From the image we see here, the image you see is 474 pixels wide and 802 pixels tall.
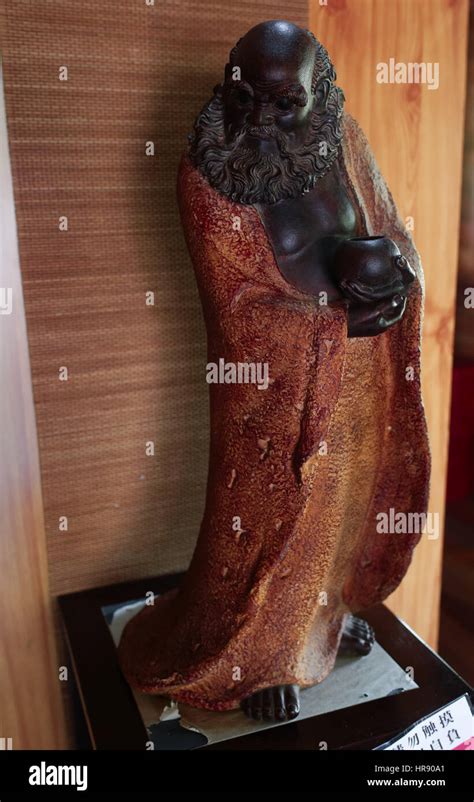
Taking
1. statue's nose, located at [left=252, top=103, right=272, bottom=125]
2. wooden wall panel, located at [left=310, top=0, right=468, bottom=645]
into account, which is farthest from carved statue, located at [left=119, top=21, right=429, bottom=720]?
wooden wall panel, located at [left=310, top=0, right=468, bottom=645]

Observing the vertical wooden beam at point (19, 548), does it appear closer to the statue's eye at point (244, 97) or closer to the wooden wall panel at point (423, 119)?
the statue's eye at point (244, 97)

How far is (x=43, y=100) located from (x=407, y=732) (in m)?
1.26

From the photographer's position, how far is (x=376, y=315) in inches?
41.2

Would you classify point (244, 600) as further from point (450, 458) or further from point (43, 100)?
point (450, 458)

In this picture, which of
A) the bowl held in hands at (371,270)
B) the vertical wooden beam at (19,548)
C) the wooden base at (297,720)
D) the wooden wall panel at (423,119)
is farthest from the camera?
the wooden wall panel at (423,119)

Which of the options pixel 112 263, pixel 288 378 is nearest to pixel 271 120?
pixel 288 378

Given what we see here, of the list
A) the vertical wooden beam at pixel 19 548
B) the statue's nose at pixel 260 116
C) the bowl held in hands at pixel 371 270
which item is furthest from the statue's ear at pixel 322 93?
the vertical wooden beam at pixel 19 548

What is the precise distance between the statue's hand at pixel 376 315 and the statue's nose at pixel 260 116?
0.29 m

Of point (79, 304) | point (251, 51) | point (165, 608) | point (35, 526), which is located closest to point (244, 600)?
point (165, 608)

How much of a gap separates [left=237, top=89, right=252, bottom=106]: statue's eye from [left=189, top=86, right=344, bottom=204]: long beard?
34 mm

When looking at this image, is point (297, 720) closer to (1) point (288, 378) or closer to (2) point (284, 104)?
(1) point (288, 378)

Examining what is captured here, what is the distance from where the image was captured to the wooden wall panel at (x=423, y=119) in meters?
1.50

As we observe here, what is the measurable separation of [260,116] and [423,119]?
713 millimetres

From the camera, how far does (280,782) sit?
3.87 feet
